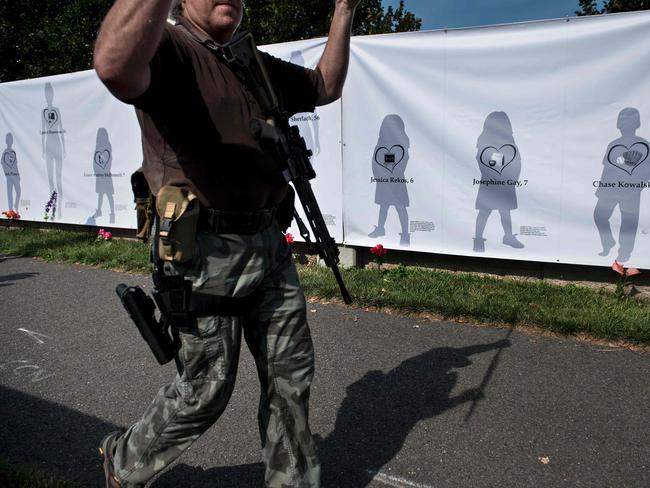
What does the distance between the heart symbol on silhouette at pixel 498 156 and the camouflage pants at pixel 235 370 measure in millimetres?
3518

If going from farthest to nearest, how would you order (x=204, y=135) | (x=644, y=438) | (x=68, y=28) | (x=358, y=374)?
(x=68, y=28), (x=358, y=374), (x=644, y=438), (x=204, y=135)

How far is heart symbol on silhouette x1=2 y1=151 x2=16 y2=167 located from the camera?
9359mm

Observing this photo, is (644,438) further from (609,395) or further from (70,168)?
(70,168)

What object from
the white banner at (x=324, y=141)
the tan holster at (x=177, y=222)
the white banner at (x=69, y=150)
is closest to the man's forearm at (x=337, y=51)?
the tan holster at (x=177, y=222)

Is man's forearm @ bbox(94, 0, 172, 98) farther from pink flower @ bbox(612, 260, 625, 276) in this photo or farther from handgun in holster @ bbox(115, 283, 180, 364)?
pink flower @ bbox(612, 260, 625, 276)

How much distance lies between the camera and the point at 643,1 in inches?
318

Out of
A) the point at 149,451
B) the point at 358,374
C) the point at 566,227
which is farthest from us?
the point at 566,227

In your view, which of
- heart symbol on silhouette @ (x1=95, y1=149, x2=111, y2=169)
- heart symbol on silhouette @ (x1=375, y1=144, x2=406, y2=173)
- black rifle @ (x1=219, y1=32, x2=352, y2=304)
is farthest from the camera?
heart symbol on silhouette @ (x1=95, y1=149, x2=111, y2=169)

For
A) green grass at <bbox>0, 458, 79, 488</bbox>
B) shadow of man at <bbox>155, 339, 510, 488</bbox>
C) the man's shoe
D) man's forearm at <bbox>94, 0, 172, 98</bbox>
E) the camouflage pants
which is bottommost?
shadow of man at <bbox>155, 339, 510, 488</bbox>

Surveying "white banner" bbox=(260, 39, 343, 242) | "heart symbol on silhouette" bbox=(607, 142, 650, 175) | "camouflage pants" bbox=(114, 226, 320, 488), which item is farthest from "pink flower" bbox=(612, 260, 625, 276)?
"camouflage pants" bbox=(114, 226, 320, 488)

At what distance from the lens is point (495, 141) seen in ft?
17.0

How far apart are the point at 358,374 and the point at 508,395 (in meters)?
0.93

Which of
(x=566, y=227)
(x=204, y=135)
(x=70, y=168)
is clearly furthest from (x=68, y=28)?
(x=204, y=135)

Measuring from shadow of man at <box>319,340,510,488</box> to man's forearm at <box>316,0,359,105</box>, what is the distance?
→ 5.52ft
